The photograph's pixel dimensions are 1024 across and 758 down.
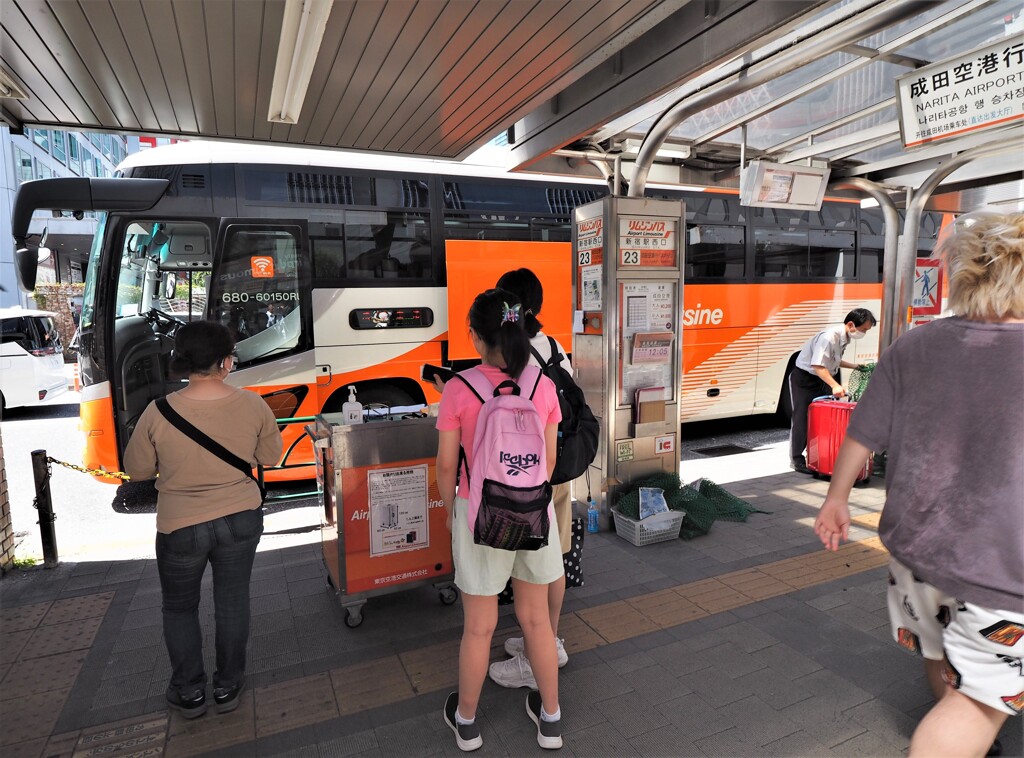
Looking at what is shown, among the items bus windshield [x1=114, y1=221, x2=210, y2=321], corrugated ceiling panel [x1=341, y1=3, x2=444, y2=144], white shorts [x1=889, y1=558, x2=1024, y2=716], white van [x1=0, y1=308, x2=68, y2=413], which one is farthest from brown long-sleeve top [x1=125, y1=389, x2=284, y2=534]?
white van [x1=0, y1=308, x2=68, y2=413]

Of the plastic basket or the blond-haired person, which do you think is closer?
the blond-haired person

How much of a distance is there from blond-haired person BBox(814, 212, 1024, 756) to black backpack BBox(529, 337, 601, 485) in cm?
133

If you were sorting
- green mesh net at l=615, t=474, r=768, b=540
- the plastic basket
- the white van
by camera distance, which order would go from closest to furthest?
the plastic basket < green mesh net at l=615, t=474, r=768, b=540 < the white van

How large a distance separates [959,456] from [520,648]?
7.61 ft

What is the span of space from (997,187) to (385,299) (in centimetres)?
744

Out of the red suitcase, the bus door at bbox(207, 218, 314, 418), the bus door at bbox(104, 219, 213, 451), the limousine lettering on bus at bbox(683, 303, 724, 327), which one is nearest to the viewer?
the bus door at bbox(104, 219, 213, 451)

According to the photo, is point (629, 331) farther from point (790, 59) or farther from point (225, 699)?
point (225, 699)

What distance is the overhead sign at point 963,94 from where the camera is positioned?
13.0 ft

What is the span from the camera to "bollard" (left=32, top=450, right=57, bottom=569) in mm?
4625

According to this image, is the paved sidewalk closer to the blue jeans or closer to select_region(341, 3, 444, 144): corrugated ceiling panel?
the blue jeans

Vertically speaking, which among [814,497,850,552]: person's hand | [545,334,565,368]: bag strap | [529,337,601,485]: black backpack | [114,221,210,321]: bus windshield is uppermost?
[114,221,210,321]: bus windshield

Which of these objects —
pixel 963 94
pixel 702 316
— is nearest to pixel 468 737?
pixel 963 94

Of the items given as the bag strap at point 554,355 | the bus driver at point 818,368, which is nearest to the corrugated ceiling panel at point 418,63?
the bag strap at point 554,355

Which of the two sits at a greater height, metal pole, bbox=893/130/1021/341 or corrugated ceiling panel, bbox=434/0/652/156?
corrugated ceiling panel, bbox=434/0/652/156
